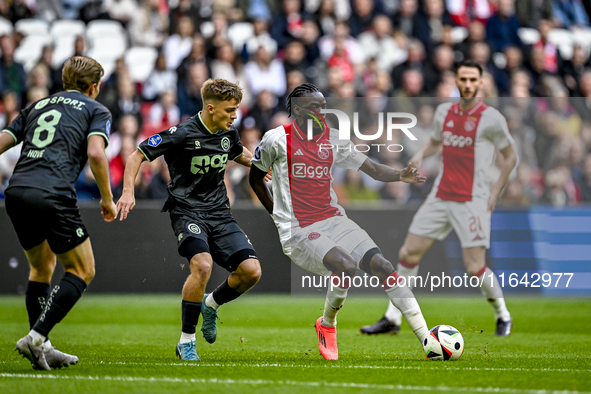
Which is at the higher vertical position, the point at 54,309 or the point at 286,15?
the point at 286,15

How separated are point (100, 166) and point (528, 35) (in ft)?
39.8

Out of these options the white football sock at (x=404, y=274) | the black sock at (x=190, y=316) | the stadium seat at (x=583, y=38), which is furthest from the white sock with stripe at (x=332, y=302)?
the stadium seat at (x=583, y=38)

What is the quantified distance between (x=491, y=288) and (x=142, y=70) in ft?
27.2

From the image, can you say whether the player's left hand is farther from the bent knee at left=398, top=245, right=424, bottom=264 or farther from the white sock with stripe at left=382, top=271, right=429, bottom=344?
the bent knee at left=398, top=245, right=424, bottom=264

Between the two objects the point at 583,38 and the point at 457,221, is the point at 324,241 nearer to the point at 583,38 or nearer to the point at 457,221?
the point at 457,221

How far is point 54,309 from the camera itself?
510 cm

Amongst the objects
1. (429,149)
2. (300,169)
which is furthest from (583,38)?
(300,169)

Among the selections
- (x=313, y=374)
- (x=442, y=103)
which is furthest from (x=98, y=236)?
(x=313, y=374)

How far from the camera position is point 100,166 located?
5.19m

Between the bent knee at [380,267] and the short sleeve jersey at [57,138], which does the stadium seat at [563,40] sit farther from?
the short sleeve jersey at [57,138]

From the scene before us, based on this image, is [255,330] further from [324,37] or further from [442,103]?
[324,37]

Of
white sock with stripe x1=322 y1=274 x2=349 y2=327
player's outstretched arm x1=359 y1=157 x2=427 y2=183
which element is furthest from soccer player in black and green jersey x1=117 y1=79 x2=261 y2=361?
player's outstretched arm x1=359 y1=157 x2=427 y2=183

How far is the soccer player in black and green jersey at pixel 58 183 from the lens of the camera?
514 centimetres

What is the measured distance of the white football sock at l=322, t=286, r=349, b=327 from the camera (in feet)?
20.0
